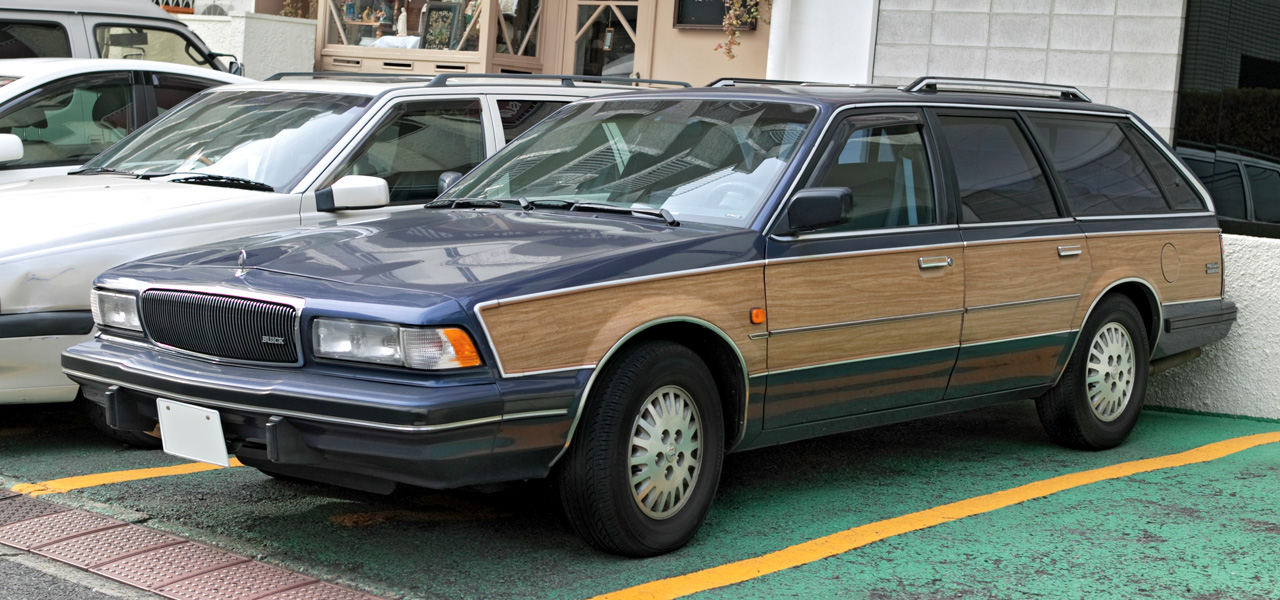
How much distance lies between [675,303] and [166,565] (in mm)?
1755

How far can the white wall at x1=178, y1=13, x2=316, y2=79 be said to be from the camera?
1499cm

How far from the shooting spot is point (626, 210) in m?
4.77

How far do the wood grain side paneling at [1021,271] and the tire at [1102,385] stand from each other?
0.28 meters

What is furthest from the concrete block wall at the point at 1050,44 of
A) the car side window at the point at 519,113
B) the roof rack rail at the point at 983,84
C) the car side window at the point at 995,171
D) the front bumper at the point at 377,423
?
the front bumper at the point at 377,423

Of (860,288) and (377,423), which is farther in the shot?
(860,288)

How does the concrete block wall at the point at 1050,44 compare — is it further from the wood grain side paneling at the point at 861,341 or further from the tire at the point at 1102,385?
the wood grain side paneling at the point at 861,341

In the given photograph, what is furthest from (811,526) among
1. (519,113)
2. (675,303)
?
(519,113)

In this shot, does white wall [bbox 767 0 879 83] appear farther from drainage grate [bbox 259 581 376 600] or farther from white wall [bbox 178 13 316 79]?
drainage grate [bbox 259 581 376 600]

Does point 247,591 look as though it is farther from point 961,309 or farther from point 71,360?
point 961,309

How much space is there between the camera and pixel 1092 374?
600cm

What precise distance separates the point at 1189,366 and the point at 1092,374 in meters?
1.52

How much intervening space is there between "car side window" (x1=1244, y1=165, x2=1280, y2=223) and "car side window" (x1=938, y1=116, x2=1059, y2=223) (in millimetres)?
4950

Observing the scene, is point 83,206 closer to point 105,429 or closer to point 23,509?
point 105,429

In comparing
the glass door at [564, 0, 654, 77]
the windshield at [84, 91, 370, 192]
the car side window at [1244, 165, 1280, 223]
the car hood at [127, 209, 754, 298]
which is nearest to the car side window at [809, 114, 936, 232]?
A: the car hood at [127, 209, 754, 298]
